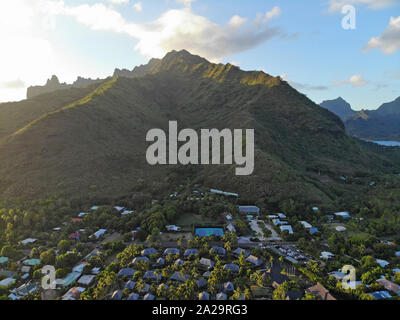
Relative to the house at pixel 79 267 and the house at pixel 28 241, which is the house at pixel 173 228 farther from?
the house at pixel 28 241

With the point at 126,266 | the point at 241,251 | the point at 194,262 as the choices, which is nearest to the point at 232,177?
the point at 241,251

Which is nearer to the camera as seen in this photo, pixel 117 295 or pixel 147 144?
pixel 117 295

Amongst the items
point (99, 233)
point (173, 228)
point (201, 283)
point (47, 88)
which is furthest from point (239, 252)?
point (47, 88)

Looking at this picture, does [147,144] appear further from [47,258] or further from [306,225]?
[306,225]

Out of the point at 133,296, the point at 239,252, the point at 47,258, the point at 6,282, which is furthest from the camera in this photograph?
the point at 239,252

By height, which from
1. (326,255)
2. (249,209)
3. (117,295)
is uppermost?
(249,209)

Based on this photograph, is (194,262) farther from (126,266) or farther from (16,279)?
(16,279)

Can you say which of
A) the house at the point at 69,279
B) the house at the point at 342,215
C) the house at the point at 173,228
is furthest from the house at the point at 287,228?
the house at the point at 69,279

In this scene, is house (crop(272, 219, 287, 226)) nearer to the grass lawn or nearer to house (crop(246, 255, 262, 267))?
the grass lawn
